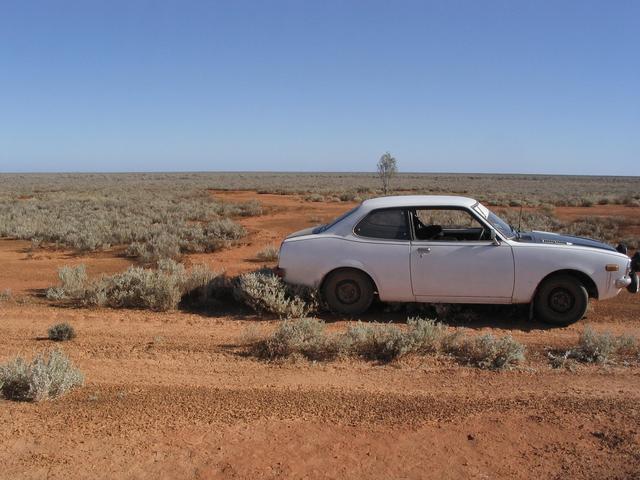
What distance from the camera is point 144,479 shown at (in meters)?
3.41

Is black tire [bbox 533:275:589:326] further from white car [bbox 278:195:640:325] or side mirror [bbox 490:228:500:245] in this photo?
side mirror [bbox 490:228:500:245]

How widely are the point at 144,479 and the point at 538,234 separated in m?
5.63

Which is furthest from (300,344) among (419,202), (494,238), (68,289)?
(68,289)

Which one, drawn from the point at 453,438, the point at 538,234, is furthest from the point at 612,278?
the point at 453,438

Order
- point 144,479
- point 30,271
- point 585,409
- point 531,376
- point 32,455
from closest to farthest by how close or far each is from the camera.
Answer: point 144,479
point 32,455
point 585,409
point 531,376
point 30,271

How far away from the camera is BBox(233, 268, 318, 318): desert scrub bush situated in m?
6.88

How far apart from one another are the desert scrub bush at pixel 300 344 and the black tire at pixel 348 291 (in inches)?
49.8

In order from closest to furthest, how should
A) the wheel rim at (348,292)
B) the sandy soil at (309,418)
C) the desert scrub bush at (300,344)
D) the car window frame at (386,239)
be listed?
the sandy soil at (309,418)
the desert scrub bush at (300,344)
the car window frame at (386,239)
the wheel rim at (348,292)

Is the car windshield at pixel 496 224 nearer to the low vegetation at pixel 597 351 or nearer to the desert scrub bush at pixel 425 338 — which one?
the low vegetation at pixel 597 351

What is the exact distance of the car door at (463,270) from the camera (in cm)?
639

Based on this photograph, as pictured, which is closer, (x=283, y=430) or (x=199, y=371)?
(x=283, y=430)

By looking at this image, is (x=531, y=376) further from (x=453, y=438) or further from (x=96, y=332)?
(x=96, y=332)

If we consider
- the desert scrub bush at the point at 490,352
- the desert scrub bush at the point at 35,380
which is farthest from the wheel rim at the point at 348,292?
the desert scrub bush at the point at 35,380

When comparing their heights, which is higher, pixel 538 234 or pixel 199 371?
pixel 538 234
